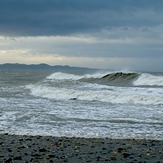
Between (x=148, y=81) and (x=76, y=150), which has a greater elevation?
(x=148, y=81)

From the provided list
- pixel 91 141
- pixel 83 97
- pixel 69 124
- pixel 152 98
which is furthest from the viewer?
pixel 83 97

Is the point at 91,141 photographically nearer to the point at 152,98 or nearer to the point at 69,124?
the point at 69,124

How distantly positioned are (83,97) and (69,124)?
44.2 ft

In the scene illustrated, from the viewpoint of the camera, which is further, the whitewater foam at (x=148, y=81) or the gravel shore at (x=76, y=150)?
the whitewater foam at (x=148, y=81)

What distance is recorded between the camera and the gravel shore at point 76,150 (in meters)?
7.90

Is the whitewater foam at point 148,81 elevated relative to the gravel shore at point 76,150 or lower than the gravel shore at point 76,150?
elevated

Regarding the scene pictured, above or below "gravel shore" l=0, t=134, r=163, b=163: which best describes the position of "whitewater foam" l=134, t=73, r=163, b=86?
above

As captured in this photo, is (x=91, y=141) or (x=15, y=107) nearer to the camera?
(x=91, y=141)

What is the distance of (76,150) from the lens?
898 centimetres

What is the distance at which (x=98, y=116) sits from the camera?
16531 millimetres

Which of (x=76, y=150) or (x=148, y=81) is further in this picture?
(x=148, y=81)

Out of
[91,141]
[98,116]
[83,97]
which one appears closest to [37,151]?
[91,141]

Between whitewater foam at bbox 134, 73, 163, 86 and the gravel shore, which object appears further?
whitewater foam at bbox 134, 73, 163, 86

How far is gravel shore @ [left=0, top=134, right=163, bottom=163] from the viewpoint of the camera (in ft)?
25.9
